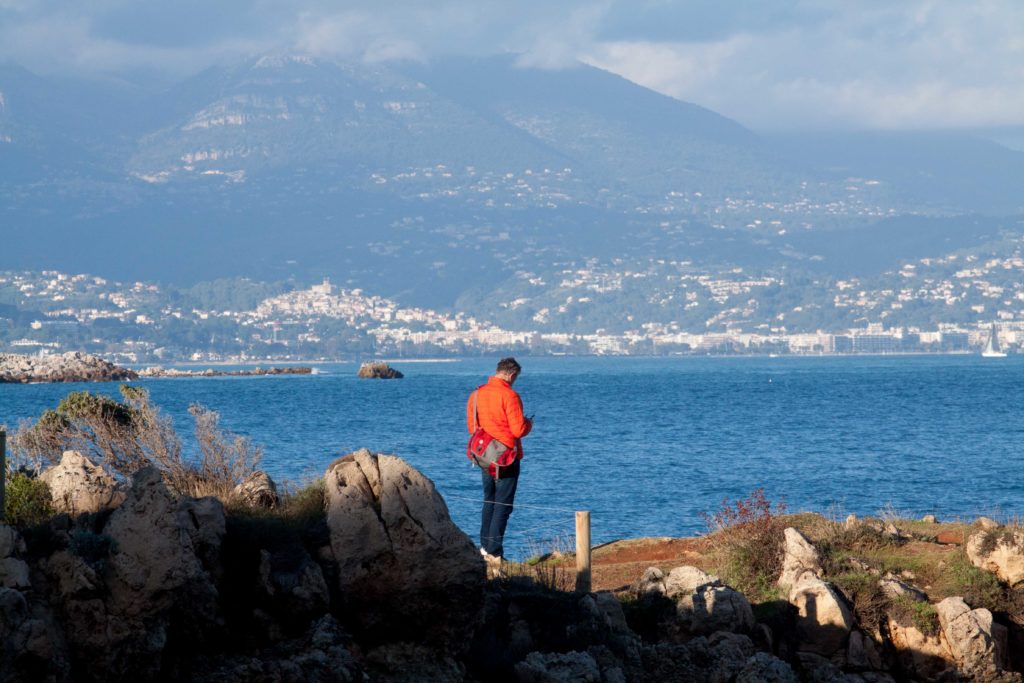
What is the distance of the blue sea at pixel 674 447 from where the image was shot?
25984mm

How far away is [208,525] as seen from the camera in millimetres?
9312

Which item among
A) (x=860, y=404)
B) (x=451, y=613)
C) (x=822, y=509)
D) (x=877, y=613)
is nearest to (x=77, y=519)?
(x=451, y=613)

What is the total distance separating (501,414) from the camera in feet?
39.6

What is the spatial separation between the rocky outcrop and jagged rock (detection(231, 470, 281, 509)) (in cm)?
9240

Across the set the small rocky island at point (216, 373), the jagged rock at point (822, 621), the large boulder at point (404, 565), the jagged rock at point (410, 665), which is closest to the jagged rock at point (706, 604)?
the jagged rock at point (822, 621)

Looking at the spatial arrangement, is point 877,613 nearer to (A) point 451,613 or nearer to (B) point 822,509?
(A) point 451,613

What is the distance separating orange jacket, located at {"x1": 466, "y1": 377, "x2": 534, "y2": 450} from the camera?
1202cm

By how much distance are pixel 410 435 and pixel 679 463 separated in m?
11.5

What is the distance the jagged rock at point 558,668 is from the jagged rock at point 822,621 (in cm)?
276

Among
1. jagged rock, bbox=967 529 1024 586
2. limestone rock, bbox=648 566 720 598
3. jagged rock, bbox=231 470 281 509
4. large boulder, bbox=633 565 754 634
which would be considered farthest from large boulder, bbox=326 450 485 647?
jagged rock, bbox=967 529 1024 586

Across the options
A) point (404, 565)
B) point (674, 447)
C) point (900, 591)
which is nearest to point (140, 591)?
point (404, 565)

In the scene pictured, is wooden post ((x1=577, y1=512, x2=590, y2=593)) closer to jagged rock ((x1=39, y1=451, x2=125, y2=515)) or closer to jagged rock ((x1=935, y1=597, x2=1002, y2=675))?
jagged rock ((x1=935, y1=597, x2=1002, y2=675))

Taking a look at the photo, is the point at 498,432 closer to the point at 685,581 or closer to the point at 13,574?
the point at 685,581

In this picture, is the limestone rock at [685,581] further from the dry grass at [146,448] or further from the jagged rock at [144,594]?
the jagged rock at [144,594]
